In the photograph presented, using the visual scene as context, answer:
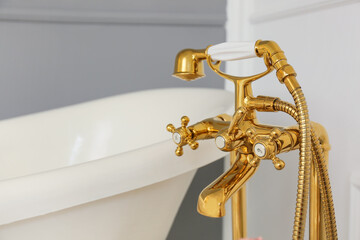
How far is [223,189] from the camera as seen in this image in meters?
0.57

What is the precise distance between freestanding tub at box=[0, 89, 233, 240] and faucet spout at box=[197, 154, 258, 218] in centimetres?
23

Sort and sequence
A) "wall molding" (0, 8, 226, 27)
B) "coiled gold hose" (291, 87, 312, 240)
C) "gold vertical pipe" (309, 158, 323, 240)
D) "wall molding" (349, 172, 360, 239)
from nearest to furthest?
"coiled gold hose" (291, 87, 312, 240) → "gold vertical pipe" (309, 158, 323, 240) → "wall molding" (349, 172, 360, 239) → "wall molding" (0, 8, 226, 27)

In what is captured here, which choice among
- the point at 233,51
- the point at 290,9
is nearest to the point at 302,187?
the point at 233,51

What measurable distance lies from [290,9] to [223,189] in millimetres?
691

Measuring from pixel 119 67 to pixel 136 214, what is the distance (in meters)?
0.83

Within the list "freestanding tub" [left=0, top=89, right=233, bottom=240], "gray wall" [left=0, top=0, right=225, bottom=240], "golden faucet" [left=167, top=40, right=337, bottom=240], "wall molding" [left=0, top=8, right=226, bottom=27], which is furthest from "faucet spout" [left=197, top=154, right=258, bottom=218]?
"wall molding" [left=0, top=8, right=226, bottom=27]

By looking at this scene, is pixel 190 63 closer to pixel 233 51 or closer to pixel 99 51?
pixel 233 51

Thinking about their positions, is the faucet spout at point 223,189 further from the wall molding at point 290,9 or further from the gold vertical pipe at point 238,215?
the wall molding at point 290,9

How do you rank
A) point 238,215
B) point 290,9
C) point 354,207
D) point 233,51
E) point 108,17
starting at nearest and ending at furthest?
point 233,51 → point 238,215 → point 354,207 → point 290,9 → point 108,17

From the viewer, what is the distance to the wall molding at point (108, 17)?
59.1 inches

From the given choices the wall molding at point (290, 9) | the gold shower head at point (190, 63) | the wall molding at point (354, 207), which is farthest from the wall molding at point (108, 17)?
the gold shower head at point (190, 63)

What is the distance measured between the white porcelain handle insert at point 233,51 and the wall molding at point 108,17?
3.24 feet

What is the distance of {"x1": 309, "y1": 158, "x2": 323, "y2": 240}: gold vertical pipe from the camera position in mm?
626

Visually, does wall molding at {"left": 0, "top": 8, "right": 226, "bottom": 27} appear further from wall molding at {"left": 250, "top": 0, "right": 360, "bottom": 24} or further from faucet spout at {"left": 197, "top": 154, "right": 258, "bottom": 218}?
faucet spout at {"left": 197, "top": 154, "right": 258, "bottom": 218}
